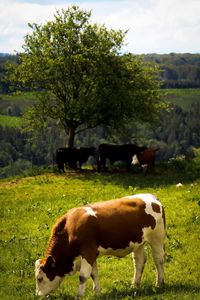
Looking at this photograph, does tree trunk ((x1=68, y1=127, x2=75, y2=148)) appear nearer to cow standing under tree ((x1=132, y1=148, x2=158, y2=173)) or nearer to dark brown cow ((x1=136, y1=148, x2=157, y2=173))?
cow standing under tree ((x1=132, y1=148, x2=158, y2=173))

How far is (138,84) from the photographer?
1640 inches

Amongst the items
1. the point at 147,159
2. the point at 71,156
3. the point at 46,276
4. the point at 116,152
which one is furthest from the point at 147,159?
the point at 46,276

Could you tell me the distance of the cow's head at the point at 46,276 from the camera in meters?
12.1

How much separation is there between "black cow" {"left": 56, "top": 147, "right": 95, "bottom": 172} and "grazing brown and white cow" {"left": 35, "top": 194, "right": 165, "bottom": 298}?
1027 inches

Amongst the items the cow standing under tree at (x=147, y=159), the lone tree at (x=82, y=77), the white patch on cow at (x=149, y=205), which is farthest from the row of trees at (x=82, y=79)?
the white patch on cow at (x=149, y=205)

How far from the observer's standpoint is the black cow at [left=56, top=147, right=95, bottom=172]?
127 ft

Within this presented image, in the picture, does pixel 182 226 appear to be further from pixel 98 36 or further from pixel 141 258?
pixel 98 36

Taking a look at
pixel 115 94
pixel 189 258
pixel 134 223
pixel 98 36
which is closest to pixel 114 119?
pixel 115 94

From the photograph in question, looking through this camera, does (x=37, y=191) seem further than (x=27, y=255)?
Yes

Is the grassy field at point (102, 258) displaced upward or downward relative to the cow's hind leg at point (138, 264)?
downward

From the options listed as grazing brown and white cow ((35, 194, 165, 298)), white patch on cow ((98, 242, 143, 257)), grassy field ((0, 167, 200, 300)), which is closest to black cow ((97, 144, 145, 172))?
grassy field ((0, 167, 200, 300))

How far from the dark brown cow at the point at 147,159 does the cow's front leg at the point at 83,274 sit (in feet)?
82.8

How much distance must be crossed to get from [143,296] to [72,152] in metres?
28.0

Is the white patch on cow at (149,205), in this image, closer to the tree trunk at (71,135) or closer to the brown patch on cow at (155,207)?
the brown patch on cow at (155,207)
